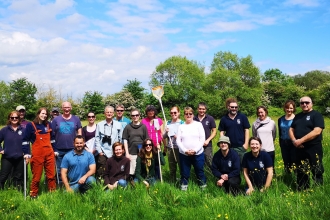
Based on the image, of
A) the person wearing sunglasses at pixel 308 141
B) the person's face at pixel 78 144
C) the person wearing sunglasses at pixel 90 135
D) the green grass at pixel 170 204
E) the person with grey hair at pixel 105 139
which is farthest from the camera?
the person wearing sunglasses at pixel 90 135

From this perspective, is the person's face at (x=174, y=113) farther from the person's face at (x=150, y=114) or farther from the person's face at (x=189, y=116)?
the person's face at (x=150, y=114)

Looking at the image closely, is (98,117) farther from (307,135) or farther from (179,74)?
(307,135)

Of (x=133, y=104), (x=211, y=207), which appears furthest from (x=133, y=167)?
(x=133, y=104)

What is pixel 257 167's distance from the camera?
626cm

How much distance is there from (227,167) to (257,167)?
1.99ft

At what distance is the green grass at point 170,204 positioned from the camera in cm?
467

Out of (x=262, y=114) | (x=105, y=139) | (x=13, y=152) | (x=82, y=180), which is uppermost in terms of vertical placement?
(x=262, y=114)

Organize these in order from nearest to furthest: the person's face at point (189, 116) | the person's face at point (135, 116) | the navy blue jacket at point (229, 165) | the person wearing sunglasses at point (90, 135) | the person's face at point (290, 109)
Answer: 1. the navy blue jacket at point (229, 165)
2. the person's face at point (290, 109)
3. the person's face at point (189, 116)
4. the person's face at point (135, 116)
5. the person wearing sunglasses at point (90, 135)

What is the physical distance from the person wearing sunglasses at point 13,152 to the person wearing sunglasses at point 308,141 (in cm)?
575

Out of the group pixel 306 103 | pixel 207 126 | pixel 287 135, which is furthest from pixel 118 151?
pixel 306 103

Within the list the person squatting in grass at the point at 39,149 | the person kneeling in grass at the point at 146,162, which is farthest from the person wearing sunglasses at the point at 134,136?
the person squatting in grass at the point at 39,149

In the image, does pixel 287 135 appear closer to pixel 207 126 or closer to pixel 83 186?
pixel 207 126

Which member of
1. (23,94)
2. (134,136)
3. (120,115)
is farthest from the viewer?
(23,94)

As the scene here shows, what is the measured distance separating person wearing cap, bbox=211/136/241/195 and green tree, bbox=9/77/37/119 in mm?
45032
